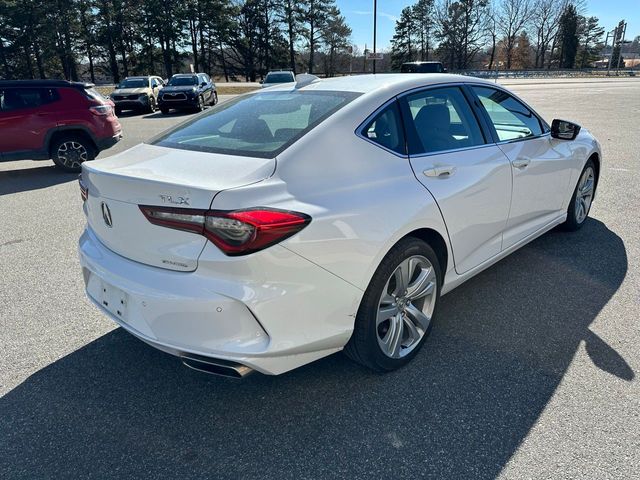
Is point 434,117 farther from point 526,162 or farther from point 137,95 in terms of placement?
point 137,95

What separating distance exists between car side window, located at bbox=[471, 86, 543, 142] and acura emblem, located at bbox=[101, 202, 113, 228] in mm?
2633

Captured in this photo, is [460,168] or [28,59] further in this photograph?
[28,59]

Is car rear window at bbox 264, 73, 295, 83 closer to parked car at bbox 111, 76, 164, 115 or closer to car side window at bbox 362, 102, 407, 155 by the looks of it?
parked car at bbox 111, 76, 164, 115

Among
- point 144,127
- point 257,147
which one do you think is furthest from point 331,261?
point 144,127

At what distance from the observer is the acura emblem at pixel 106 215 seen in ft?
7.90

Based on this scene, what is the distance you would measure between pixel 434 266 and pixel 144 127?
15.4 m

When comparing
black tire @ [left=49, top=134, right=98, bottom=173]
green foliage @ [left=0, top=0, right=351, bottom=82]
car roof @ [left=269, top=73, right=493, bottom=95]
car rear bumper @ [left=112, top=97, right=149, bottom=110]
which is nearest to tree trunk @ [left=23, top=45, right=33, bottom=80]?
green foliage @ [left=0, top=0, right=351, bottom=82]

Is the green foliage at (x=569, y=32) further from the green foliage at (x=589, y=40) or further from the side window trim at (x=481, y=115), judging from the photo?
the side window trim at (x=481, y=115)

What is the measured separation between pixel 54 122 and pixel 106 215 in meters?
7.62

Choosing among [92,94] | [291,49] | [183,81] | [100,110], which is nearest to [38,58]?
[291,49]

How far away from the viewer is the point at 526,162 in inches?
141

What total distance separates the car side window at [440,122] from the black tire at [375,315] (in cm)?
58

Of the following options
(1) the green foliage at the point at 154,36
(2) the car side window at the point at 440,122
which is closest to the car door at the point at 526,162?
(2) the car side window at the point at 440,122

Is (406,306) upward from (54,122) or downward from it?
downward
